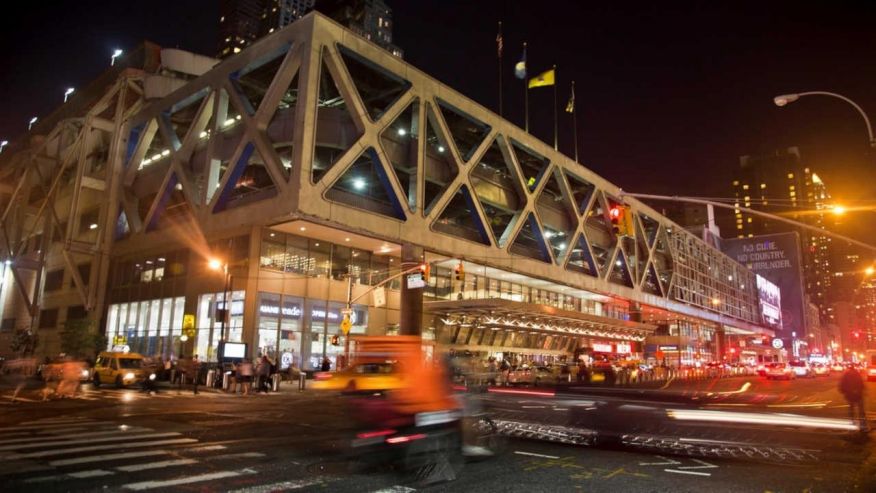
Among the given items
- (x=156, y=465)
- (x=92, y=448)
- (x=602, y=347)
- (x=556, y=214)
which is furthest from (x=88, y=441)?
(x=602, y=347)

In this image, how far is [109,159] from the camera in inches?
2133

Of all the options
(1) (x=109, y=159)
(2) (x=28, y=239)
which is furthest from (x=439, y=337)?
(2) (x=28, y=239)

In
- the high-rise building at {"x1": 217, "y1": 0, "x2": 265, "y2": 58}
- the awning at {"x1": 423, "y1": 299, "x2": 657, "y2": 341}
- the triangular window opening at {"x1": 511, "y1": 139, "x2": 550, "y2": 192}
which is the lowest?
the awning at {"x1": 423, "y1": 299, "x2": 657, "y2": 341}

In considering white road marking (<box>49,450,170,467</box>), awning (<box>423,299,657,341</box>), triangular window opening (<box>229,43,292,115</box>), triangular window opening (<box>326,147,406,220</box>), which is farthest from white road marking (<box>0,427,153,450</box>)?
awning (<box>423,299,657,341</box>)

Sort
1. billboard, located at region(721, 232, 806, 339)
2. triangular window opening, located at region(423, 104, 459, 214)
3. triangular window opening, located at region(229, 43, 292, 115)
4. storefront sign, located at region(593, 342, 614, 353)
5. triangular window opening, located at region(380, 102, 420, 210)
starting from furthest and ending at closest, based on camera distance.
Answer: billboard, located at region(721, 232, 806, 339)
storefront sign, located at region(593, 342, 614, 353)
triangular window opening, located at region(423, 104, 459, 214)
triangular window opening, located at region(380, 102, 420, 210)
triangular window opening, located at region(229, 43, 292, 115)

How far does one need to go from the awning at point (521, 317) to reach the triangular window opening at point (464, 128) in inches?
504

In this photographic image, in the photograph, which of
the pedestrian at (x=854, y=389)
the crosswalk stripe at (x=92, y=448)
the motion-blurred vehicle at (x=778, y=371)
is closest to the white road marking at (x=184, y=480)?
the crosswalk stripe at (x=92, y=448)

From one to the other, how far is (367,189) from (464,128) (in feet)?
38.3

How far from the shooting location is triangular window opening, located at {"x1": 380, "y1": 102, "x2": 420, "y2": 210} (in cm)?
4344

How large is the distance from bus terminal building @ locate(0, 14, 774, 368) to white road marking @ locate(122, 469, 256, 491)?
2229cm

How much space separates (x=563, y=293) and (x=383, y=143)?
1267 inches

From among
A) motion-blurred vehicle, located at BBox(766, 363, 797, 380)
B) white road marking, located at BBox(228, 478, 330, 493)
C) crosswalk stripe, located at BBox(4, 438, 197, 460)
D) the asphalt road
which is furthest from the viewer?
motion-blurred vehicle, located at BBox(766, 363, 797, 380)

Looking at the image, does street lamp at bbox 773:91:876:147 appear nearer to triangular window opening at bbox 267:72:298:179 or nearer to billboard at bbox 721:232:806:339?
triangular window opening at bbox 267:72:298:179

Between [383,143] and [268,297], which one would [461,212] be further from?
[268,297]
